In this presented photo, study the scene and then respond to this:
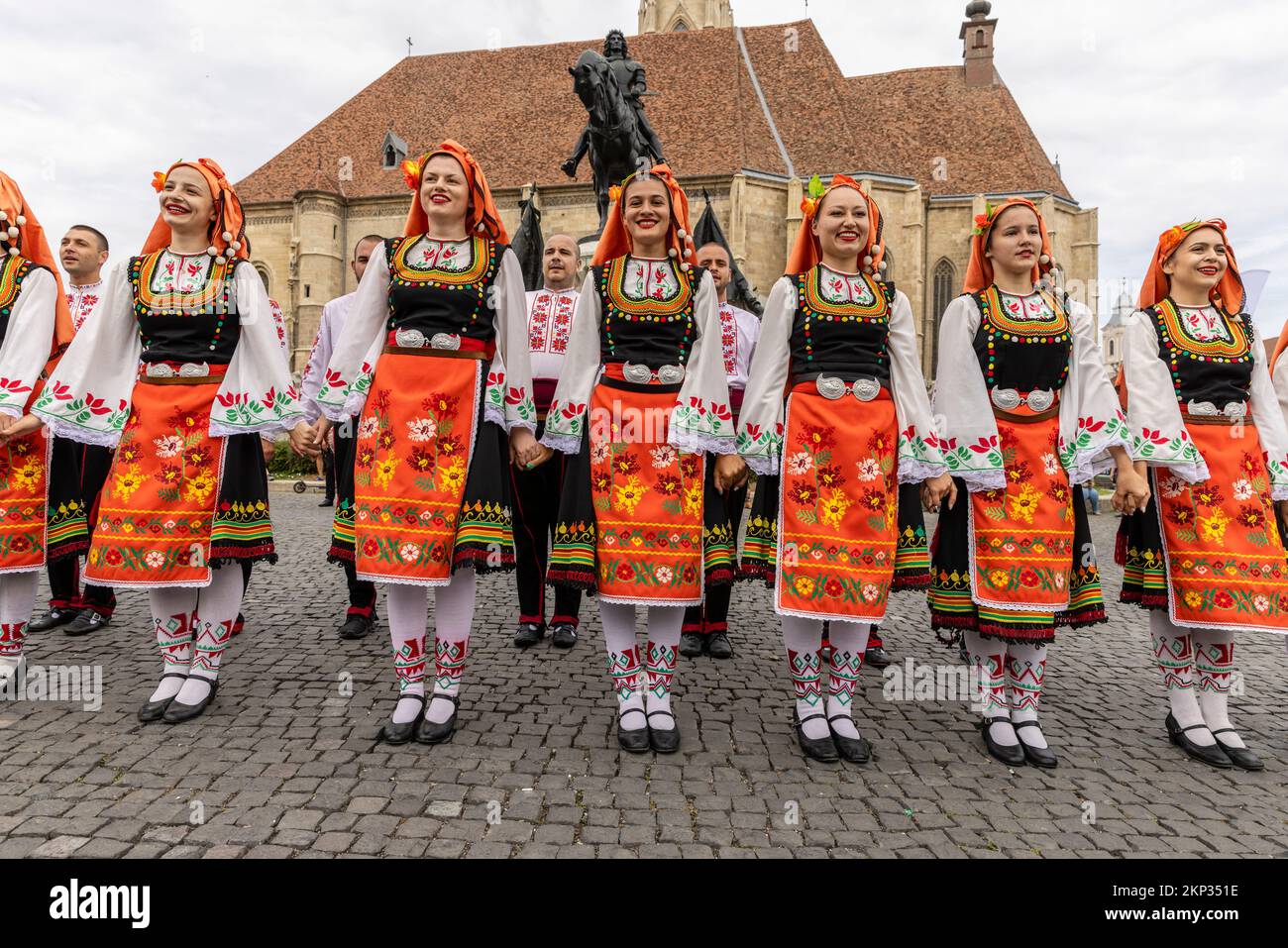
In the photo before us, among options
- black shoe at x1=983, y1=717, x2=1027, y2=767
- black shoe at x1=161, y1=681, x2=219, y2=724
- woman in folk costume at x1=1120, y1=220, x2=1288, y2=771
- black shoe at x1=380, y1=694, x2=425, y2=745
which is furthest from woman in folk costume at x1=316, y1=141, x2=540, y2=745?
woman in folk costume at x1=1120, y1=220, x2=1288, y2=771

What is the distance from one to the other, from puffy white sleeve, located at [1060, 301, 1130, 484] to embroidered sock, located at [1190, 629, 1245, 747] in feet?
3.14

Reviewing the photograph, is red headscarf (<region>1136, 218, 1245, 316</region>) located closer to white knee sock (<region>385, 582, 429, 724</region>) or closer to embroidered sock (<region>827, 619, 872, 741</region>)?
embroidered sock (<region>827, 619, 872, 741</region>)

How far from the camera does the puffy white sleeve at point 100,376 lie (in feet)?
11.5

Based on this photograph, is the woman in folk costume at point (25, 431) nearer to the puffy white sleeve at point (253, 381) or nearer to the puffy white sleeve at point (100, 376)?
the puffy white sleeve at point (100, 376)

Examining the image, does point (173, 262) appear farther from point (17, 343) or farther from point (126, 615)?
point (126, 615)

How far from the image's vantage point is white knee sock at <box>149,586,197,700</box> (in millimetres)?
3574

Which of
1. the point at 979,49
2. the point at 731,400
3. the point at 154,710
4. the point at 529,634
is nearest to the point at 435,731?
the point at 154,710

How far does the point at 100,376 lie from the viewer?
141 inches

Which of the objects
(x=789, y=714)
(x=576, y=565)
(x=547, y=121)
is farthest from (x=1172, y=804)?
(x=547, y=121)

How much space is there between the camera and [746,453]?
333 centimetres

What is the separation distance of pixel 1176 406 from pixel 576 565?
283cm

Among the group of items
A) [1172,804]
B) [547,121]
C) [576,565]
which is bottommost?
[1172,804]

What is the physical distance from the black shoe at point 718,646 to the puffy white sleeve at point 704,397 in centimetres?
198

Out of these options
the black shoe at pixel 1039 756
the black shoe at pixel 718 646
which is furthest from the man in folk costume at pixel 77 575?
the black shoe at pixel 1039 756
